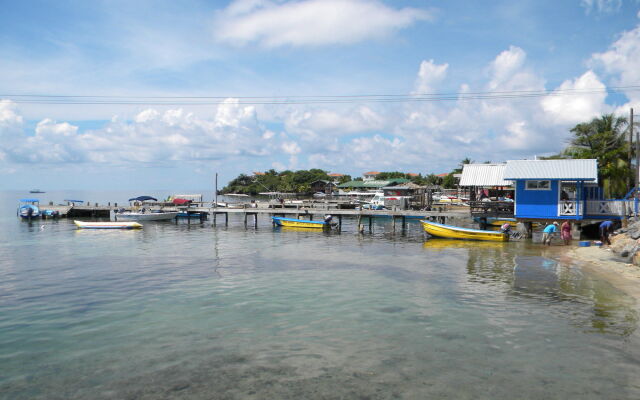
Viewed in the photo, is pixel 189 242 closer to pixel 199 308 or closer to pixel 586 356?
pixel 199 308

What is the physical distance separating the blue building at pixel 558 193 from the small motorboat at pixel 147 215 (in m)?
37.6

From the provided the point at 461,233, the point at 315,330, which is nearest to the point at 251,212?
the point at 461,233

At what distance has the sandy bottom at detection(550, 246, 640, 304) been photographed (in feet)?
55.2

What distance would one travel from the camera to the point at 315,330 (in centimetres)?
1240

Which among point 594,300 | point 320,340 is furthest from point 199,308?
point 594,300

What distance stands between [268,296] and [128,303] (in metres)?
5.00

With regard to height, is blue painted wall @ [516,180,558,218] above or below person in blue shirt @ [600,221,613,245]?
above

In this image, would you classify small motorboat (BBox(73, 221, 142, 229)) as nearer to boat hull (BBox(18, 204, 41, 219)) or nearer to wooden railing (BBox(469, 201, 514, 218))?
boat hull (BBox(18, 204, 41, 219))

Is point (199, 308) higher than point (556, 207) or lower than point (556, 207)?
lower

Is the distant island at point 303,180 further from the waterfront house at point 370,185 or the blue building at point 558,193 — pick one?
the blue building at point 558,193

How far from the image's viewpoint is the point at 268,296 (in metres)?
16.2

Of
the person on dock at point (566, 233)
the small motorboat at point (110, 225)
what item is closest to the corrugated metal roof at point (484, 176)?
the person on dock at point (566, 233)

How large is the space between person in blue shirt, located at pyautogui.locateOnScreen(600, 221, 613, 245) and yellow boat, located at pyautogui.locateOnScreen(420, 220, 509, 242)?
5.67m

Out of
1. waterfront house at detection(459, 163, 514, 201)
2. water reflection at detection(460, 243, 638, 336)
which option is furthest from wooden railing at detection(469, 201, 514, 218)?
water reflection at detection(460, 243, 638, 336)
